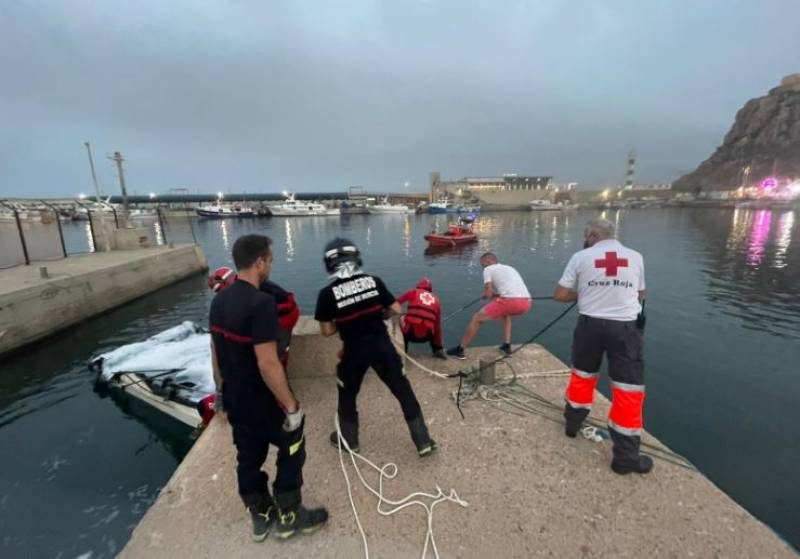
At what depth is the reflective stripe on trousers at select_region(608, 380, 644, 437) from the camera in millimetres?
3227

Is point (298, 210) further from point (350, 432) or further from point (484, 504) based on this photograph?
point (484, 504)

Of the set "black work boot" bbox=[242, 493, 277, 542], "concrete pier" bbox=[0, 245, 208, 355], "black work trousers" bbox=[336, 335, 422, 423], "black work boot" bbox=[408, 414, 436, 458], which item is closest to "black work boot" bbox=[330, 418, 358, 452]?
"black work trousers" bbox=[336, 335, 422, 423]

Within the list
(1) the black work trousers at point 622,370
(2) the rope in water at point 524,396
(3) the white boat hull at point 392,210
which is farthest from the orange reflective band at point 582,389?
(3) the white boat hull at point 392,210

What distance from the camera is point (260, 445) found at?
2.53 m

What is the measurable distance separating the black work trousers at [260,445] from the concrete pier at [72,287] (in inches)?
448

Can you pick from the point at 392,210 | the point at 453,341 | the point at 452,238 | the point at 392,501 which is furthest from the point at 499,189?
the point at 392,501

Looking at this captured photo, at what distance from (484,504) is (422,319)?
9.91ft

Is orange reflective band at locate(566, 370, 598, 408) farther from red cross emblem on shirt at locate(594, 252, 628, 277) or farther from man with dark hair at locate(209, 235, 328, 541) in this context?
man with dark hair at locate(209, 235, 328, 541)

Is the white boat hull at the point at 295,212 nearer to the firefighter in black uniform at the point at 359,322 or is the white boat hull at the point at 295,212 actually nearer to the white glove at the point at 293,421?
the firefighter in black uniform at the point at 359,322

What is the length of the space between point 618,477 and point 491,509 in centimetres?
136

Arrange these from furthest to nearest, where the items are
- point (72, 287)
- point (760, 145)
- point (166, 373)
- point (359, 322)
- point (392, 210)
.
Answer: point (760, 145) → point (392, 210) → point (72, 287) → point (166, 373) → point (359, 322)

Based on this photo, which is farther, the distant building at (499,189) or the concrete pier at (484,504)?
the distant building at (499,189)

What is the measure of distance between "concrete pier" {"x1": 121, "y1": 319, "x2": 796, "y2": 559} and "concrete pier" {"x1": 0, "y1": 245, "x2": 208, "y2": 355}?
9.87m

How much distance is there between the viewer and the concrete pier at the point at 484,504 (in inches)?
101
